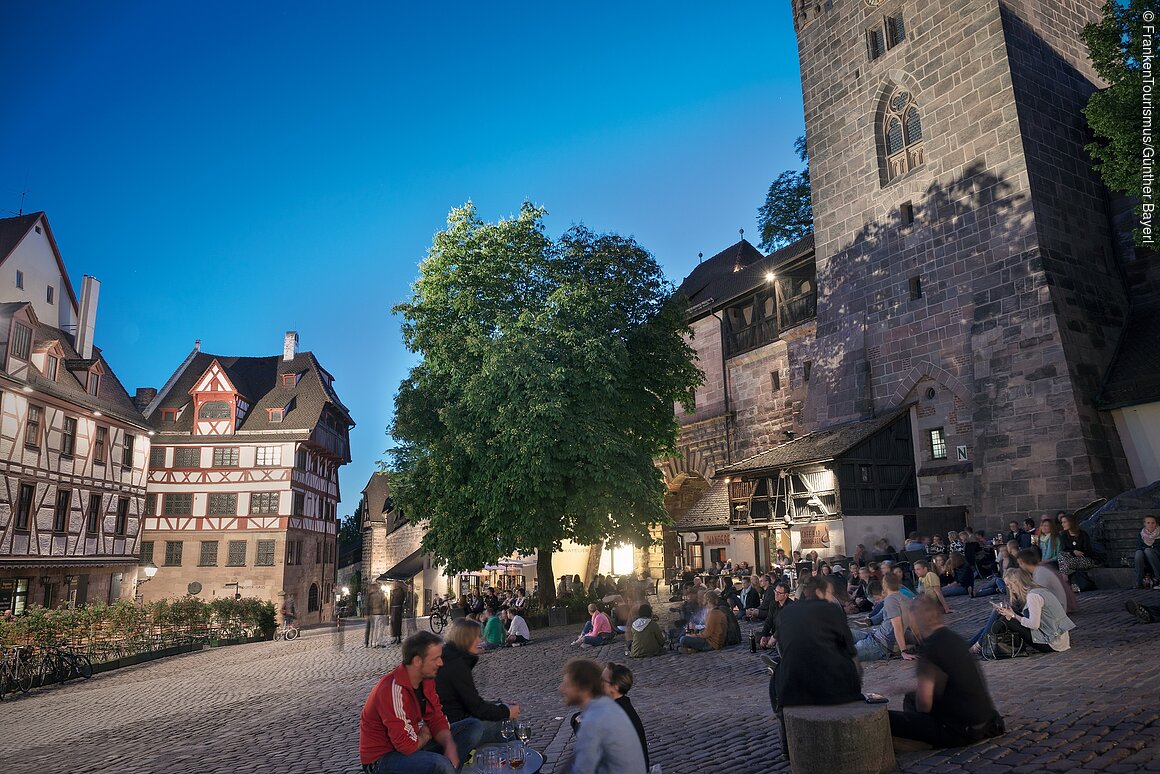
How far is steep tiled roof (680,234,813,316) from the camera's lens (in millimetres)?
30953

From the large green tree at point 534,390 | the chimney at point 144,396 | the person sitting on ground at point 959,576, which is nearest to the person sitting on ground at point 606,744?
the person sitting on ground at point 959,576

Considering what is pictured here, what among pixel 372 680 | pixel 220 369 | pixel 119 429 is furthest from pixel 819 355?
pixel 220 369

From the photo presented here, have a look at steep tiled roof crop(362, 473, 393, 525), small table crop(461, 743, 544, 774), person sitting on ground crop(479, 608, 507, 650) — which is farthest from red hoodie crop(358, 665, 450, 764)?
steep tiled roof crop(362, 473, 393, 525)

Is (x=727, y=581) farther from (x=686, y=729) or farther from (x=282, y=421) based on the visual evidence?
(x=282, y=421)

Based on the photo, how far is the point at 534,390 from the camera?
20.8 m

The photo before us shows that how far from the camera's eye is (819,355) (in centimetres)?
2692

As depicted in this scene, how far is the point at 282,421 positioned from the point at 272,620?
1274 cm

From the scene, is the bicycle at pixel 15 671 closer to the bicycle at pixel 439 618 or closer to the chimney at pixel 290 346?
the bicycle at pixel 439 618

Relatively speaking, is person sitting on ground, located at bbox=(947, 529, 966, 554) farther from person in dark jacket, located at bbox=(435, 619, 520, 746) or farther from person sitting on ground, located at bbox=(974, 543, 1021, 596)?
person in dark jacket, located at bbox=(435, 619, 520, 746)

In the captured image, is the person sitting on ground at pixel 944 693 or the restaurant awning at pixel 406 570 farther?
the restaurant awning at pixel 406 570

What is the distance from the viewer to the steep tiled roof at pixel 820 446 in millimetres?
22531

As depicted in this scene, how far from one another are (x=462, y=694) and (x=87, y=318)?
35385 mm

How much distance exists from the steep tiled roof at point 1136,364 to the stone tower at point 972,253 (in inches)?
15.1

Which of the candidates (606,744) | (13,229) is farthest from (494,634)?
(13,229)
